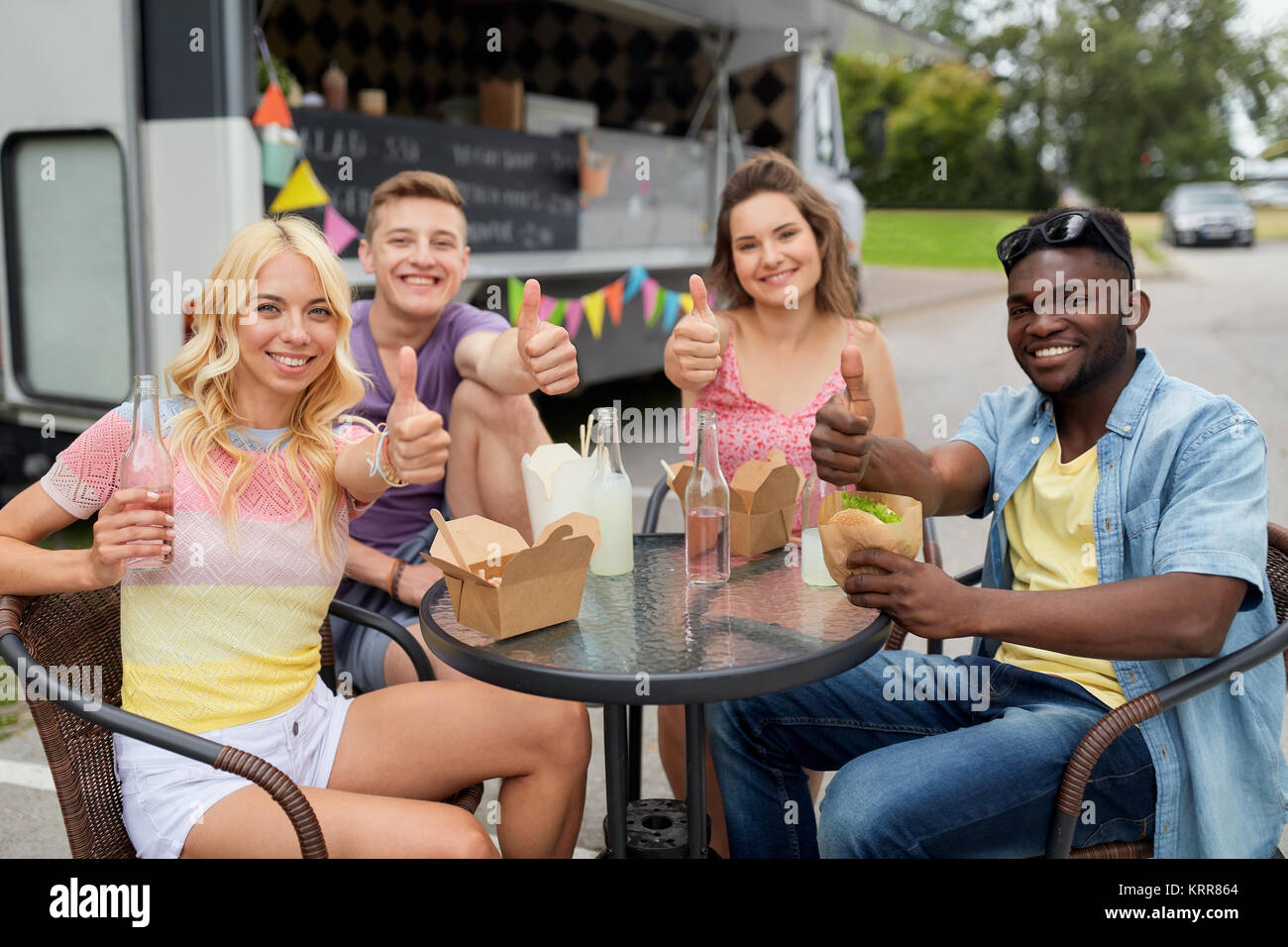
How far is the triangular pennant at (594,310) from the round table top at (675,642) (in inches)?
173

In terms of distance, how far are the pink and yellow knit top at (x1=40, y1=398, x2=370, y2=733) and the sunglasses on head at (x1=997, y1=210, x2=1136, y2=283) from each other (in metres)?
1.34

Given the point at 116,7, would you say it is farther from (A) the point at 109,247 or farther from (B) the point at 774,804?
(B) the point at 774,804

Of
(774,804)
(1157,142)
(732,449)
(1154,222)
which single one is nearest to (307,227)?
(732,449)

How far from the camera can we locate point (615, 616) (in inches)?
74.9

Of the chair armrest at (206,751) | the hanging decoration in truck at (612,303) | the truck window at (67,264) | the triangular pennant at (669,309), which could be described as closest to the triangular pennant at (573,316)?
the hanging decoration in truck at (612,303)

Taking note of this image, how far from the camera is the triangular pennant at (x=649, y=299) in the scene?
703 cm

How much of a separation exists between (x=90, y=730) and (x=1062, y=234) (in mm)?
1817

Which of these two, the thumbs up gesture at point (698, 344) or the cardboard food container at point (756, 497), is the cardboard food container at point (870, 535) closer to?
the cardboard food container at point (756, 497)

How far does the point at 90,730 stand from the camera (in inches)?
70.5

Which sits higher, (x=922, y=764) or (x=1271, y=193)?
(x=1271, y=193)

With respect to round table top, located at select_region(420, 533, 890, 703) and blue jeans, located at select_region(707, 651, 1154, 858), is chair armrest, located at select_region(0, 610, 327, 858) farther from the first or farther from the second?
blue jeans, located at select_region(707, 651, 1154, 858)

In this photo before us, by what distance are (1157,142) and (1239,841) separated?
38118 millimetres

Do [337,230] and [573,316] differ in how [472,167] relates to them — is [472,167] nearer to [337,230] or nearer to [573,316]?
[573,316]

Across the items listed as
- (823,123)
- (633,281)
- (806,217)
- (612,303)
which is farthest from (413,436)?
(823,123)
